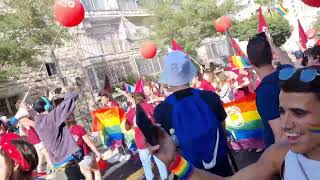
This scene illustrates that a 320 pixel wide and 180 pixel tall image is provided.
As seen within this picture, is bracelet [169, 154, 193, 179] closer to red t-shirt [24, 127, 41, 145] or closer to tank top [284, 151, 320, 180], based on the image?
tank top [284, 151, 320, 180]

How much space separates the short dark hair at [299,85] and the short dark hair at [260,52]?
4.41 feet

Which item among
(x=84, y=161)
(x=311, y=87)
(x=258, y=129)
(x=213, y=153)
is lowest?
(x=258, y=129)

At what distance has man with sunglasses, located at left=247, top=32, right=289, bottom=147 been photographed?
3072 mm

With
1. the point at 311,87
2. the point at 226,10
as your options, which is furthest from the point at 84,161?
the point at 226,10

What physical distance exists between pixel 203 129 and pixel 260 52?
2.28ft

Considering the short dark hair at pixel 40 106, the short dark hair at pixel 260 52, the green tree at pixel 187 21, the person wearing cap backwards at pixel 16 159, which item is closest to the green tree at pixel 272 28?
the green tree at pixel 187 21

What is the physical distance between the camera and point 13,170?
311 cm

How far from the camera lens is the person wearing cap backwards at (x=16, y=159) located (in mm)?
3020

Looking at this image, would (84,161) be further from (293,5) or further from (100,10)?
(293,5)

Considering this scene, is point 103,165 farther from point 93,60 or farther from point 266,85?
point 93,60

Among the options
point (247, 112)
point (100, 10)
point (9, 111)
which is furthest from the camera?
point (100, 10)

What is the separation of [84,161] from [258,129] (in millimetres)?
3181

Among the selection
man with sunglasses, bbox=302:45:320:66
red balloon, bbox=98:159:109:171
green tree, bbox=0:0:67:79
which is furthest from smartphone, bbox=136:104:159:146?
green tree, bbox=0:0:67:79

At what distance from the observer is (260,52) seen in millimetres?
3344
